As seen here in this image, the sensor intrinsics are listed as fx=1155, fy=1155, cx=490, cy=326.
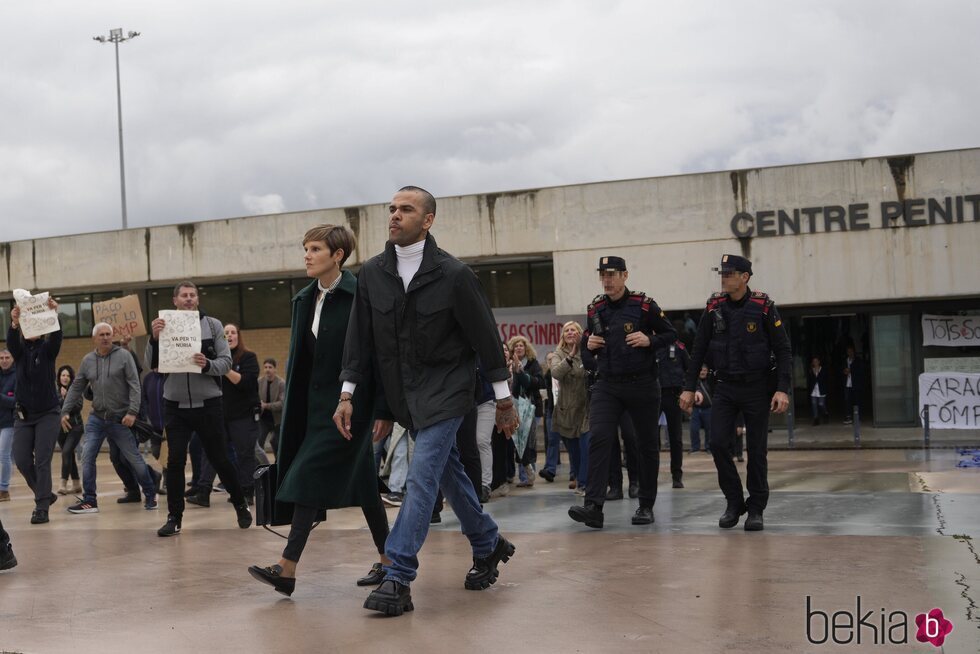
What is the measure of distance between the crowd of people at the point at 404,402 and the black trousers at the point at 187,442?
13 millimetres

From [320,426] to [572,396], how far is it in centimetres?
624

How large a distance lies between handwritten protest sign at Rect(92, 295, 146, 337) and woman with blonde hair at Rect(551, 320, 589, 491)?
14.9 ft

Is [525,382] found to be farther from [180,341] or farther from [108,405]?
[180,341]

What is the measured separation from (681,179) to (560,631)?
18556mm

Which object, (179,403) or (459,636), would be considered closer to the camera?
(459,636)

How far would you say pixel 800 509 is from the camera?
30.2 feet

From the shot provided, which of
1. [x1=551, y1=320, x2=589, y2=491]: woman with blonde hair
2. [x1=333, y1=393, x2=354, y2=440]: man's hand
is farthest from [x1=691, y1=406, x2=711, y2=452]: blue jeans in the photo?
[x1=333, y1=393, x2=354, y2=440]: man's hand

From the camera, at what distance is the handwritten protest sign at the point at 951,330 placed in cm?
2192

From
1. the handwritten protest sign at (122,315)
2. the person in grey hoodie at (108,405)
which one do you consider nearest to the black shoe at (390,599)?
the person in grey hoodie at (108,405)

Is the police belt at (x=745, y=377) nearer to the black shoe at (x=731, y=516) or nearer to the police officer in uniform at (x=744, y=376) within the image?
the police officer in uniform at (x=744, y=376)

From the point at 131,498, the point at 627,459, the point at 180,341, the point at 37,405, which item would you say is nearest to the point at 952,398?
the point at 627,459

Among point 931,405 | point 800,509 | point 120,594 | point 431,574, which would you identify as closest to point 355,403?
point 431,574

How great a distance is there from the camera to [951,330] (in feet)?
72.5

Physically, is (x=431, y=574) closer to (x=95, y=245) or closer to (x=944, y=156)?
(x=944, y=156)
